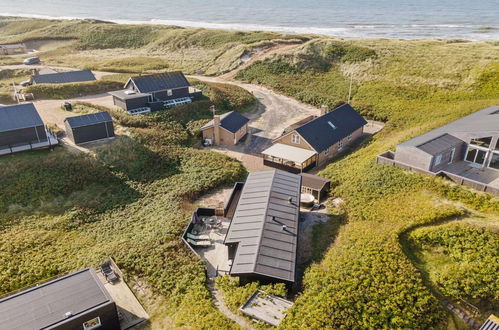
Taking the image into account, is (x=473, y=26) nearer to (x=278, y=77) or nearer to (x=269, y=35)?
(x=269, y=35)

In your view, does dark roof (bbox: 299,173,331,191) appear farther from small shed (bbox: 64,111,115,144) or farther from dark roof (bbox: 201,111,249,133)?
small shed (bbox: 64,111,115,144)

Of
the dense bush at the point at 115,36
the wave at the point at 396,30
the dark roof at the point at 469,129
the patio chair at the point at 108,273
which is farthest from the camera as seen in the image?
the wave at the point at 396,30

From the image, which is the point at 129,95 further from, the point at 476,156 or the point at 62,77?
the point at 476,156

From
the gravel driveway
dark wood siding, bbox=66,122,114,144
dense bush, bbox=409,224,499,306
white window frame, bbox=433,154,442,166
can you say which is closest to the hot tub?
dense bush, bbox=409,224,499,306

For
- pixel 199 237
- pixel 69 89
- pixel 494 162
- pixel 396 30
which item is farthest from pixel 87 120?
pixel 396 30

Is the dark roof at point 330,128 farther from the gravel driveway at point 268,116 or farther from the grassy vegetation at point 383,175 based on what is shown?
the gravel driveway at point 268,116

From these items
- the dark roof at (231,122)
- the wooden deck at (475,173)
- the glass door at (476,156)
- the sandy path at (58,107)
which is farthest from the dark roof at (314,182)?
the sandy path at (58,107)
